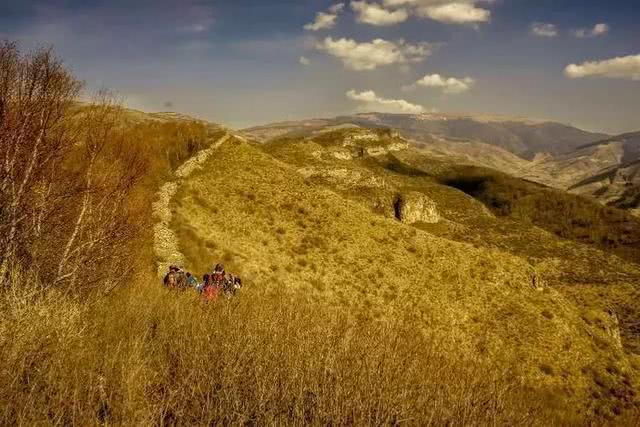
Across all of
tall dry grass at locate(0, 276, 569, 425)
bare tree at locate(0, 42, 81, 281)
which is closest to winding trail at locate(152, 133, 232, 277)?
bare tree at locate(0, 42, 81, 281)

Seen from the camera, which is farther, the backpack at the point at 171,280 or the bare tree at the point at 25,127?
the backpack at the point at 171,280

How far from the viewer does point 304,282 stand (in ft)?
130

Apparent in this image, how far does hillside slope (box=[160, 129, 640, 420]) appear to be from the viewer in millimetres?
39000

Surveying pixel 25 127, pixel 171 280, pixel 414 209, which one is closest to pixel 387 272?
pixel 171 280

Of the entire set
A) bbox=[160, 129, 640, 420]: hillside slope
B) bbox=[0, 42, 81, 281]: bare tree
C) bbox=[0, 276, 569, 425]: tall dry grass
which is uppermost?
bbox=[0, 42, 81, 281]: bare tree

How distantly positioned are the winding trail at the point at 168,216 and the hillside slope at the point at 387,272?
0.67 meters

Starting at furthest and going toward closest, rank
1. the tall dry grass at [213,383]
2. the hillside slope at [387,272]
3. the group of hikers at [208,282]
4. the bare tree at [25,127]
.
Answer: the hillside slope at [387,272], the group of hikers at [208,282], the bare tree at [25,127], the tall dry grass at [213,383]

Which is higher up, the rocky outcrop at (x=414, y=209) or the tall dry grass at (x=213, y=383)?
the tall dry grass at (x=213, y=383)

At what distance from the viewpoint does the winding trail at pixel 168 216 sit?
3391 centimetres

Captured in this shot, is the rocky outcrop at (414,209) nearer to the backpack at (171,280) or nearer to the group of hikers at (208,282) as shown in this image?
the group of hikers at (208,282)

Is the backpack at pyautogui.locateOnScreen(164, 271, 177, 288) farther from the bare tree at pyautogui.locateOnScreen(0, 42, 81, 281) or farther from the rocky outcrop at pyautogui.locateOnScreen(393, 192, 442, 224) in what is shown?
the rocky outcrop at pyautogui.locateOnScreen(393, 192, 442, 224)

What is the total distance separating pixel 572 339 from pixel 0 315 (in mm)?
47618

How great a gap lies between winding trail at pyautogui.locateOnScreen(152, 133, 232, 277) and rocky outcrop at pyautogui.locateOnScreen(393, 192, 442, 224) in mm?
48010

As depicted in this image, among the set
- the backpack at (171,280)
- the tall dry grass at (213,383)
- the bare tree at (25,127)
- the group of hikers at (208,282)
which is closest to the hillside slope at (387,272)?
the group of hikers at (208,282)
